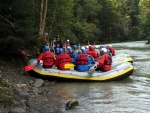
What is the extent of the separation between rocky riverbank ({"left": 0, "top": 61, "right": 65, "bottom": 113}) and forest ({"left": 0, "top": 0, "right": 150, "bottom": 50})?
1.09 meters

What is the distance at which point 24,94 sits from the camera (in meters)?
8.37

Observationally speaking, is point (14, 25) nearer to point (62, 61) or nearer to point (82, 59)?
point (62, 61)

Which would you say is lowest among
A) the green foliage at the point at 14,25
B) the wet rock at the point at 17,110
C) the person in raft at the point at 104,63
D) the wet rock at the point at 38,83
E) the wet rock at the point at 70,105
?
the wet rock at the point at 70,105

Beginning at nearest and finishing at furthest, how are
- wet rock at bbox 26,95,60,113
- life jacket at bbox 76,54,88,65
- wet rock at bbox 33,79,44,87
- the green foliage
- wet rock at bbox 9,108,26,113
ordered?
wet rock at bbox 9,108,26,113, wet rock at bbox 26,95,60,113, wet rock at bbox 33,79,44,87, the green foliage, life jacket at bbox 76,54,88,65

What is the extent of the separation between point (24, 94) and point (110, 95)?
9.62 ft

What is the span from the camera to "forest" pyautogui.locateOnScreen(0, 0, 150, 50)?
1136 centimetres

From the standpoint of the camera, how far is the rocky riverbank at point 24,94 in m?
6.62

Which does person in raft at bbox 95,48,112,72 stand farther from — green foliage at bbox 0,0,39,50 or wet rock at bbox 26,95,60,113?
wet rock at bbox 26,95,60,113

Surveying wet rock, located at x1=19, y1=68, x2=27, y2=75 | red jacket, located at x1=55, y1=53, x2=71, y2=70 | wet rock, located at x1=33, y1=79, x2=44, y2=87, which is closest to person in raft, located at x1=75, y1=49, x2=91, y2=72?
red jacket, located at x1=55, y1=53, x2=71, y2=70

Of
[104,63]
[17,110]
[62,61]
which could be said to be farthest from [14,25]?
[17,110]

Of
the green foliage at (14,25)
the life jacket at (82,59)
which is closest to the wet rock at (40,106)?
the green foliage at (14,25)

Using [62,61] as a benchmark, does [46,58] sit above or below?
above

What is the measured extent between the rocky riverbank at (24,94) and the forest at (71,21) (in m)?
1.09

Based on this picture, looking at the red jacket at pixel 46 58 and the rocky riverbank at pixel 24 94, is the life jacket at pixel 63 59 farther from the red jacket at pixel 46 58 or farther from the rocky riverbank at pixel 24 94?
the rocky riverbank at pixel 24 94
